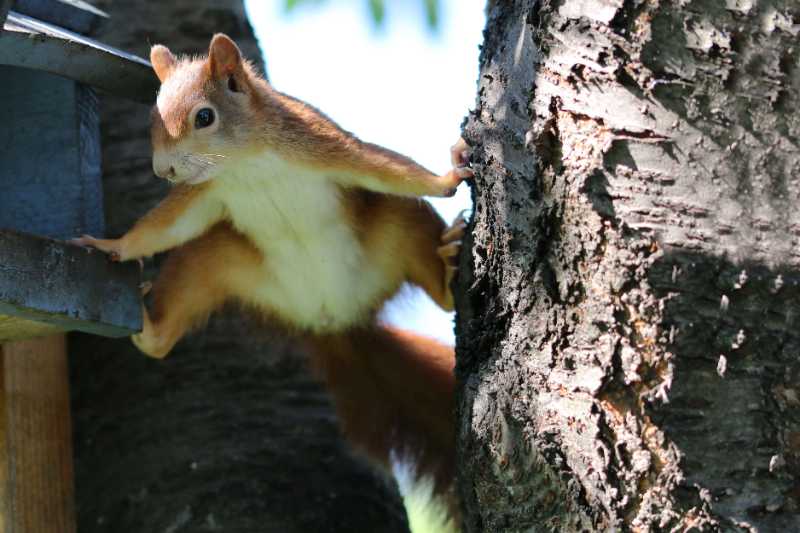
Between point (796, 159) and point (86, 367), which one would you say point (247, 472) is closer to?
point (86, 367)

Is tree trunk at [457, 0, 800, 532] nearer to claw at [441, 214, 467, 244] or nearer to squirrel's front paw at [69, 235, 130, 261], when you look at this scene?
claw at [441, 214, 467, 244]

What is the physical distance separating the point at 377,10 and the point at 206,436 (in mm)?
1714

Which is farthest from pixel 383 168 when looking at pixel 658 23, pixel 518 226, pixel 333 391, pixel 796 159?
pixel 796 159

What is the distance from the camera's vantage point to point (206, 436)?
2975 millimetres

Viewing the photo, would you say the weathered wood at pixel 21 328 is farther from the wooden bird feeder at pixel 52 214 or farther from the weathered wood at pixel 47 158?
the weathered wood at pixel 47 158

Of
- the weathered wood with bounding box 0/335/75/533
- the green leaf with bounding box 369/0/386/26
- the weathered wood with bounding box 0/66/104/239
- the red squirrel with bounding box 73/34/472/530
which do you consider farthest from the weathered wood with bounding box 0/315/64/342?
the green leaf with bounding box 369/0/386/26

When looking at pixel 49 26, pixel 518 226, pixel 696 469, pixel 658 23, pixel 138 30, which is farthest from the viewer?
pixel 138 30

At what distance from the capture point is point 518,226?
202cm

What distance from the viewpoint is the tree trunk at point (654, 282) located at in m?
1.69

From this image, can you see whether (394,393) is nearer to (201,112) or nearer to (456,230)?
(456,230)

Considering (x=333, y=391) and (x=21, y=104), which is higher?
(x=21, y=104)

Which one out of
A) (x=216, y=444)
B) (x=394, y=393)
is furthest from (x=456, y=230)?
(x=216, y=444)

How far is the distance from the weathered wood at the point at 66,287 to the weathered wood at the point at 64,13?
0.67m

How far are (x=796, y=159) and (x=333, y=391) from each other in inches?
69.5
